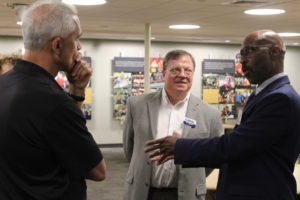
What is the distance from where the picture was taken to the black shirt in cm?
162

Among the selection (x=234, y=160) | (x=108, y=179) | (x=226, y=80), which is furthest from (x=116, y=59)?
(x=234, y=160)

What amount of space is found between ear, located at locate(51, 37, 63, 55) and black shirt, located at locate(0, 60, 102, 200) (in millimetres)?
93

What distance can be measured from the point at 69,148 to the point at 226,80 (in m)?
12.6

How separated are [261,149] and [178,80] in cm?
126

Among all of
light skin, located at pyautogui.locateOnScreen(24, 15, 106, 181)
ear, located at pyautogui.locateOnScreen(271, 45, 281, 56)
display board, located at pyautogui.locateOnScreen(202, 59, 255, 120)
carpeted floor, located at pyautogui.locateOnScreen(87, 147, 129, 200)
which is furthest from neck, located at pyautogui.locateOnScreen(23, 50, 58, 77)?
display board, located at pyautogui.locateOnScreen(202, 59, 255, 120)

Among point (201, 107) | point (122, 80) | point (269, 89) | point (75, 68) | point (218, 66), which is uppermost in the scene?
point (75, 68)

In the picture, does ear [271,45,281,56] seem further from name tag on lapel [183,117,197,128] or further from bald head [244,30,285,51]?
name tag on lapel [183,117,197,128]

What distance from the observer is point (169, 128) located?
3.22 metres

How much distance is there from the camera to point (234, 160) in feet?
7.18

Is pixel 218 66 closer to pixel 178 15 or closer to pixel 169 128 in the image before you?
pixel 178 15

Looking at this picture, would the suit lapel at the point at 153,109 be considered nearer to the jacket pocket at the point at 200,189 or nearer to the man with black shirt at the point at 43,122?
the jacket pocket at the point at 200,189

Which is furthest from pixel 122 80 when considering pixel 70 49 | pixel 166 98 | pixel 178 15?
pixel 70 49

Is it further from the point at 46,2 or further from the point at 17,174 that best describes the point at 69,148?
the point at 46,2

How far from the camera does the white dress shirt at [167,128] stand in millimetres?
3080
